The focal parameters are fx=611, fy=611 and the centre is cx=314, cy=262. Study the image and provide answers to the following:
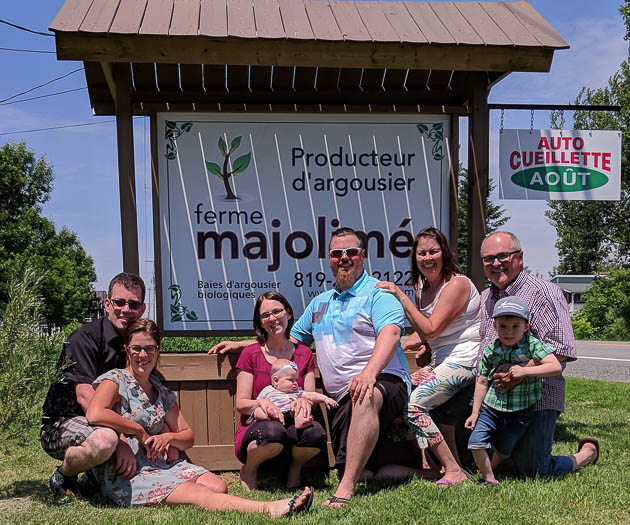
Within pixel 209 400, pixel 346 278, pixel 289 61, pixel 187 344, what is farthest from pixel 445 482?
pixel 187 344

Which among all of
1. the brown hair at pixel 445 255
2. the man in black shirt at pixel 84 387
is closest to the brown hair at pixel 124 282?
the man in black shirt at pixel 84 387

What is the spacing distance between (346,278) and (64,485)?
6.37 ft

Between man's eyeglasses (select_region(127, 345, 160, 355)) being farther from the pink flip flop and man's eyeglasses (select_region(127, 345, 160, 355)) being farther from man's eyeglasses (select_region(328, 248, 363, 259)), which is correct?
the pink flip flop

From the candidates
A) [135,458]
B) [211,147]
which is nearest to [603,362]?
[211,147]

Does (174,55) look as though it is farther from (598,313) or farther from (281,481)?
(598,313)

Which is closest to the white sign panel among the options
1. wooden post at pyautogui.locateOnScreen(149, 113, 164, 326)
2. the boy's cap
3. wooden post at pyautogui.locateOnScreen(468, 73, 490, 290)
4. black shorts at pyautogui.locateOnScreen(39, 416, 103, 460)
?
wooden post at pyautogui.locateOnScreen(468, 73, 490, 290)

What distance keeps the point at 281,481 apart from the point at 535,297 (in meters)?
1.91

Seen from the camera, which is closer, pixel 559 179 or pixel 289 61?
pixel 289 61

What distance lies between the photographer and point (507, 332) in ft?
10.8

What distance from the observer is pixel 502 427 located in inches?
137

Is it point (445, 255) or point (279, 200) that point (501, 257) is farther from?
point (279, 200)

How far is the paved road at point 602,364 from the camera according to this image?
10.9 m

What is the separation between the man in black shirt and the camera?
3135mm

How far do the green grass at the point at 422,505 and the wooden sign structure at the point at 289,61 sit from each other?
3.52 feet
